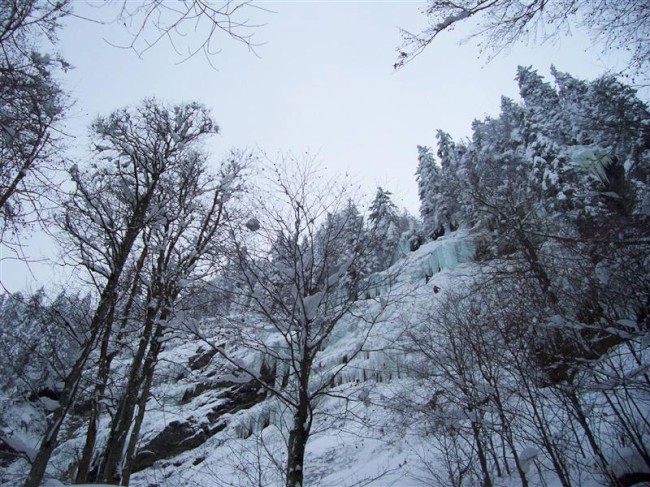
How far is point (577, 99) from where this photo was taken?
105 feet

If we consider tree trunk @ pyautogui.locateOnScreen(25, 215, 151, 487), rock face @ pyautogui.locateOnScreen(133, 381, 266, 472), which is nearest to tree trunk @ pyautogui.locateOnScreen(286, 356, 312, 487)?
tree trunk @ pyautogui.locateOnScreen(25, 215, 151, 487)

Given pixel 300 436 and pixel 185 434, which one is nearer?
pixel 300 436

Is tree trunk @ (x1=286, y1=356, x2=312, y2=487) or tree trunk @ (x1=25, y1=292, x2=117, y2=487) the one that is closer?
tree trunk @ (x1=286, y1=356, x2=312, y2=487)

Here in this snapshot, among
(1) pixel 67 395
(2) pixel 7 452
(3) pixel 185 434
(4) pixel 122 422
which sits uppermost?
(1) pixel 67 395

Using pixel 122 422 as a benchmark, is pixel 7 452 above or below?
below

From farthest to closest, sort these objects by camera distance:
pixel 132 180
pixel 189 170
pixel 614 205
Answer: pixel 189 170 → pixel 132 180 → pixel 614 205

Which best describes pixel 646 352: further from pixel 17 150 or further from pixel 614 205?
pixel 17 150

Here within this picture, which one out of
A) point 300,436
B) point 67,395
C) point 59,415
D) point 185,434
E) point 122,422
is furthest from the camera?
point 185,434

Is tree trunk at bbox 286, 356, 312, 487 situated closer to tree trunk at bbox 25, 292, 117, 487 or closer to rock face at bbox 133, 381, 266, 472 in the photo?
tree trunk at bbox 25, 292, 117, 487

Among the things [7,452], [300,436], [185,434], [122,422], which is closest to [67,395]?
[7,452]

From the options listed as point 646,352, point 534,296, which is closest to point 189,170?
point 534,296

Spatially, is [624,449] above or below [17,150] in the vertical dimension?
below

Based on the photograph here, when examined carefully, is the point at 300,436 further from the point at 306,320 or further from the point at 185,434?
the point at 185,434

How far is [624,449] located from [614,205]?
455 centimetres
